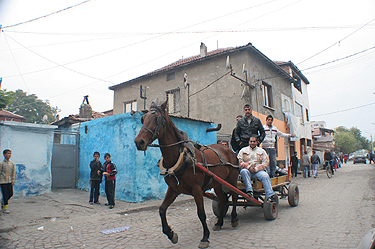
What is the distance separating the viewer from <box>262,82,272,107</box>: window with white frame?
1655 centimetres

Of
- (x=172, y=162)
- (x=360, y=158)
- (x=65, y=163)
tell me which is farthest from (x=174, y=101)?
(x=360, y=158)

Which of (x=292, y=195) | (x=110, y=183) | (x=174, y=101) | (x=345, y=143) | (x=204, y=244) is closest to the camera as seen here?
(x=204, y=244)

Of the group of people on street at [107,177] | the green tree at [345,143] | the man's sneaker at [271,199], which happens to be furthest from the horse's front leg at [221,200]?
the green tree at [345,143]

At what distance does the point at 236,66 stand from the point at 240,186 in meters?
10.8

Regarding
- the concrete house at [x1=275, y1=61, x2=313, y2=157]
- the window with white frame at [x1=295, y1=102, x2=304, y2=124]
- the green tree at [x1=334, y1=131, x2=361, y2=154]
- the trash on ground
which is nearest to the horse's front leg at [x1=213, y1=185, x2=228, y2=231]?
the trash on ground

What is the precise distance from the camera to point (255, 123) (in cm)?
601

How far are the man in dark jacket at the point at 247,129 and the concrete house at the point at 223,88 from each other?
6619 mm

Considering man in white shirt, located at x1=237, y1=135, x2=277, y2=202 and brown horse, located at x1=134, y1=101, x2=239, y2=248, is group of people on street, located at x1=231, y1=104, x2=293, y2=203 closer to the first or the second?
A: man in white shirt, located at x1=237, y1=135, x2=277, y2=202

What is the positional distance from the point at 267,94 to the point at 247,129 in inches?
488

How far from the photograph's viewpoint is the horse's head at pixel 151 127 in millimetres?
3319

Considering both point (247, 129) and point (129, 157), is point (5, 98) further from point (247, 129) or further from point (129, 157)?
point (247, 129)

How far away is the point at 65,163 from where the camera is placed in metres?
10.3

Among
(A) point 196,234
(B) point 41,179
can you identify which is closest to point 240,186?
(A) point 196,234

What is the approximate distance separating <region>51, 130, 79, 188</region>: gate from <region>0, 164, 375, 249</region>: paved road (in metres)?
2.26
